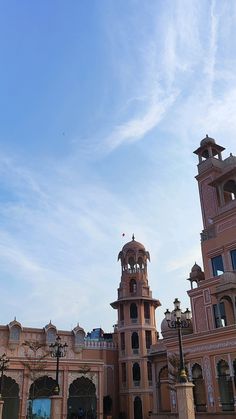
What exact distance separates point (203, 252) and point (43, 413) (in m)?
20.7

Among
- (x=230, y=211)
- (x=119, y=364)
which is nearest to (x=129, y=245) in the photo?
(x=119, y=364)

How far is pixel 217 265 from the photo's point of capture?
28547 mm

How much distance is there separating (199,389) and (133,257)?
73.2 feet

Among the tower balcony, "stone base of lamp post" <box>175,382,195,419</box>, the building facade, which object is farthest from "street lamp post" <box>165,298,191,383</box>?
the tower balcony

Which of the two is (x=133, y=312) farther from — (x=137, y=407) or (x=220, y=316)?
(x=220, y=316)

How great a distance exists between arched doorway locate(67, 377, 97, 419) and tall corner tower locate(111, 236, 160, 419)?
11.4ft

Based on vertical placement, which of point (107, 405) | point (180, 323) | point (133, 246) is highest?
point (133, 246)

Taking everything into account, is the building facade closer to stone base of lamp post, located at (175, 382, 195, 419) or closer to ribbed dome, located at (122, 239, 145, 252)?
stone base of lamp post, located at (175, 382, 195, 419)

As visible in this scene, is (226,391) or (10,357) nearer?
(226,391)

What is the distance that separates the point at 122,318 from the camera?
46.1 metres

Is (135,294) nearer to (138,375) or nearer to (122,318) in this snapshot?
(122,318)

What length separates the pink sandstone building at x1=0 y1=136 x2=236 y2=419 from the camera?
25094 millimetres

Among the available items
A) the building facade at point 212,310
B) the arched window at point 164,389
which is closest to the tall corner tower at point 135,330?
the arched window at point 164,389

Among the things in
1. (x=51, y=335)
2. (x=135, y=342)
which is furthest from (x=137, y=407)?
(x=51, y=335)
